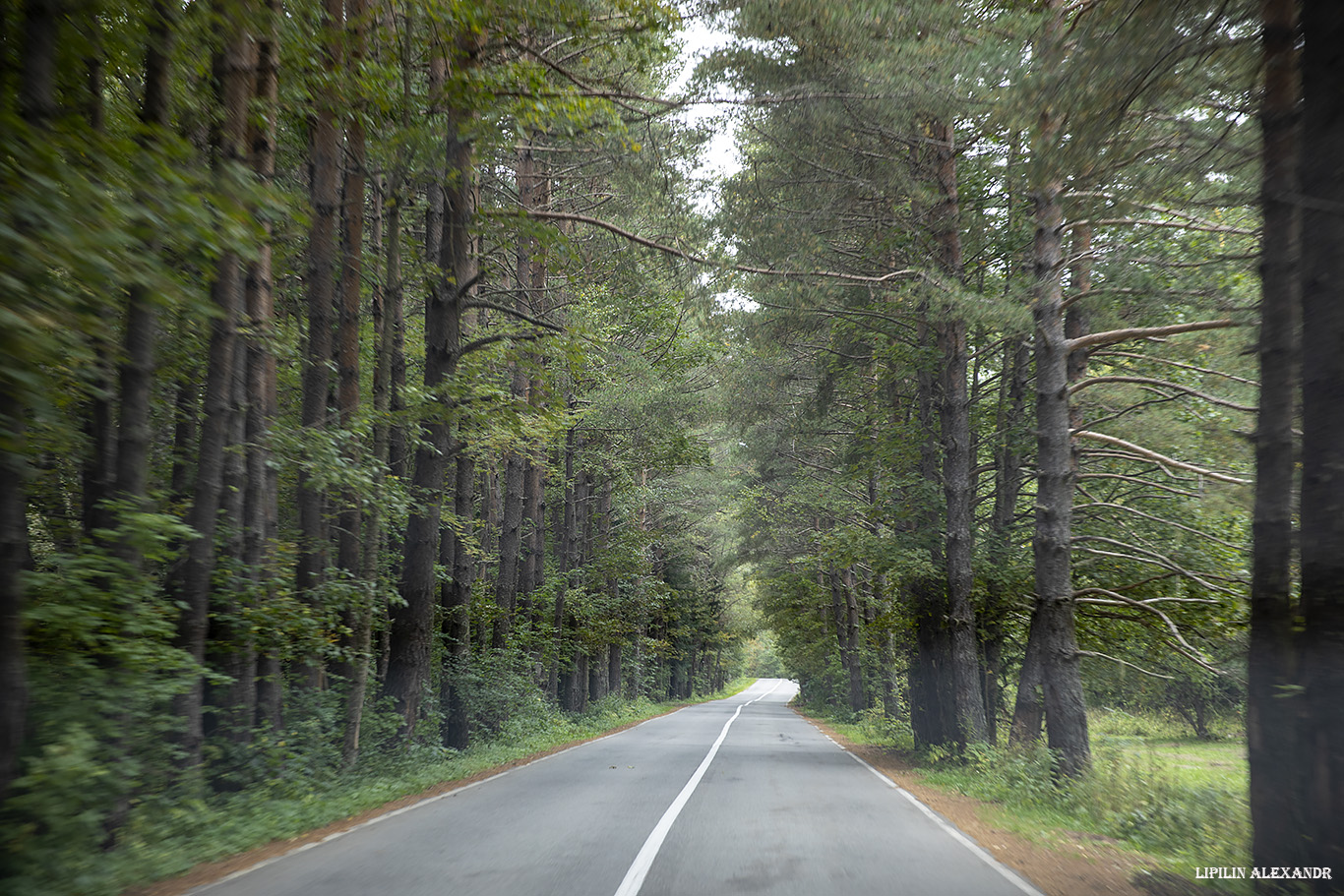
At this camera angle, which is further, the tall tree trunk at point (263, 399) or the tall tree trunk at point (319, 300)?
the tall tree trunk at point (319, 300)

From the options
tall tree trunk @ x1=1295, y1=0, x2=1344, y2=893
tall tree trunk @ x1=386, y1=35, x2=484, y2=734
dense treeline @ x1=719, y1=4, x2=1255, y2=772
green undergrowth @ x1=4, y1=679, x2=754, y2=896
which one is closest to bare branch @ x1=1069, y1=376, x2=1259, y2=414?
dense treeline @ x1=719, y1=4, x2=1255, y2=772

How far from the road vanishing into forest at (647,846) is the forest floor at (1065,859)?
27 centimetres

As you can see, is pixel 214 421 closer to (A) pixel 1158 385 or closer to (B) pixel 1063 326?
(B) pixel 1063 326

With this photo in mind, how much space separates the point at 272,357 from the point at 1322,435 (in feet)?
38.5

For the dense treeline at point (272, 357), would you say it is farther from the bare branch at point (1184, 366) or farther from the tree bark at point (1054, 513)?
the bare branch at point (1184, 366)

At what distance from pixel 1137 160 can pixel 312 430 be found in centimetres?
910

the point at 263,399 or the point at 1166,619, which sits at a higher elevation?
the point at 263,399

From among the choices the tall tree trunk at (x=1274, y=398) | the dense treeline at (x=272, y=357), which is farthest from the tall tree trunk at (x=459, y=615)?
the tall tree trunk at (x=1274, y=398)

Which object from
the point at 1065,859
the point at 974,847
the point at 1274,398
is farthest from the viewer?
the point at 974,847

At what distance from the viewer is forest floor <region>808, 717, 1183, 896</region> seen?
6031mm

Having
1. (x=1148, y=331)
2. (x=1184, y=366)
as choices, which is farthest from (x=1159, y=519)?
(x=1148, y=331)

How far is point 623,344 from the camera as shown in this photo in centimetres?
1973

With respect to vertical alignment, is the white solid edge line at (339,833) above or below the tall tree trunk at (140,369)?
below

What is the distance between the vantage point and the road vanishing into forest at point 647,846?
5699 millimetres
